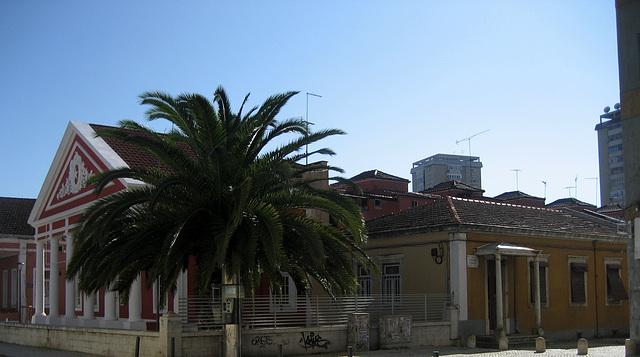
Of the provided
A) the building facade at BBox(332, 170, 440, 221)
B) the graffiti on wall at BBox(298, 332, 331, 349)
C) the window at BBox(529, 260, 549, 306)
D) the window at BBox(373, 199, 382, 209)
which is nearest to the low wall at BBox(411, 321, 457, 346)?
the graffiti on wall at BBox(298, 332, 331, 349)

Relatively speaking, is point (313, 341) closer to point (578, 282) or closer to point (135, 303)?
point (135, 303)

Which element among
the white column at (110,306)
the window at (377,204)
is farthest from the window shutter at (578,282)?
the white column at (110,306)

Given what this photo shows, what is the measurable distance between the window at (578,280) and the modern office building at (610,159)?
103 m

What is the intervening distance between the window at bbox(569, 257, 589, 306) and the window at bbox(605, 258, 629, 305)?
5.61ft

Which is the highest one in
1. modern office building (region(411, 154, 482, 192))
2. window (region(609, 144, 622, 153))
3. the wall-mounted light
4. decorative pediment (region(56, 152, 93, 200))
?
window (region(609, 144, 622, 153))

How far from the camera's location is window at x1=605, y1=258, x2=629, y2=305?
28.0 meters

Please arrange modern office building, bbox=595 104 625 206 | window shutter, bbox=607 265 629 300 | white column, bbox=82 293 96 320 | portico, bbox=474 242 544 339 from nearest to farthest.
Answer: portico, bbox=474 242 544 339, white column, bbox=82 293 96 320, window shutter, bbox=607 265 629 300, modern office building, bbox=595 104 625 206

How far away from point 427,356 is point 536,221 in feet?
34.7

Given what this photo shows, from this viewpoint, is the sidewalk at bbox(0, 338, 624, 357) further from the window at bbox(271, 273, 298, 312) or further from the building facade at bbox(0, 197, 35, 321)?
the building facade at bbox(0, 197, 35, 321)

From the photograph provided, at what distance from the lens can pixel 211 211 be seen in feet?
57.2

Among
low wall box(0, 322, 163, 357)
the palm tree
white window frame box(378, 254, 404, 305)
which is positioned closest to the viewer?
the palm tree

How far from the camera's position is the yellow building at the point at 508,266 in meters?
23.0

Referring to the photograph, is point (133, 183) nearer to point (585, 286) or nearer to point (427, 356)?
point (427, 356)

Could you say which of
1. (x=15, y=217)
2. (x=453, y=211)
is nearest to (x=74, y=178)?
(x=453, y=211)
